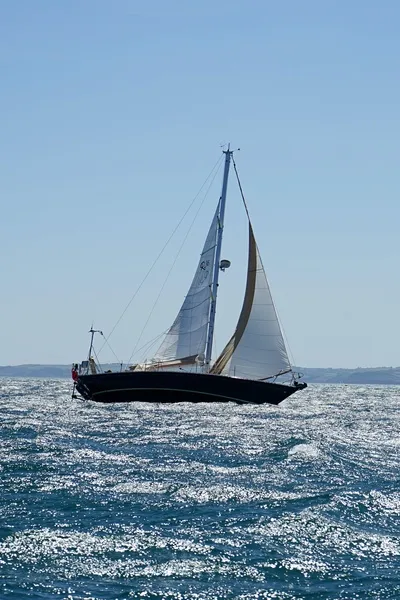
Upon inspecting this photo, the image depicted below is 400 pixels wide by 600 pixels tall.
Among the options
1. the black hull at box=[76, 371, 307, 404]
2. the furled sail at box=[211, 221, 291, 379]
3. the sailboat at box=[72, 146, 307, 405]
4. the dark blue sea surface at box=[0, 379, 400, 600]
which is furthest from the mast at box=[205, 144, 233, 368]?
the dark blue sea surface at box=[0, 379, 400, 600]

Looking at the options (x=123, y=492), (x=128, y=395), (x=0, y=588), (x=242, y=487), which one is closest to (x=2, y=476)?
(x=123, y=492)

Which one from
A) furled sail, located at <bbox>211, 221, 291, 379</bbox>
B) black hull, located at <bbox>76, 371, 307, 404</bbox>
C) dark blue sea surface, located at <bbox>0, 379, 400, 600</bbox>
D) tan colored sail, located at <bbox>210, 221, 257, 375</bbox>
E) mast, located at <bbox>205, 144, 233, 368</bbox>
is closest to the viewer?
dark blue sea surface, located at <bbox>0, 379, 400, 600</bbox>

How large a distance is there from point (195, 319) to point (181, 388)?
743 centimetres

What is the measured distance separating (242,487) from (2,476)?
5956 mm

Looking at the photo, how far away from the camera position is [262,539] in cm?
1495

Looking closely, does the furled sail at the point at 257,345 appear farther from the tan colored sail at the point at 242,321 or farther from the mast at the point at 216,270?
the mast at the point at 216,270

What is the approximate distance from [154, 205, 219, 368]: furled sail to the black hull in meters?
5.01

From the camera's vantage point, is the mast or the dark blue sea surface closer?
the dark blue sea surface

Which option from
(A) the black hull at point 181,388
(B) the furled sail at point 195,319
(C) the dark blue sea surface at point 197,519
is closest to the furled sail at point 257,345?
(A) the black hull at point 181,388

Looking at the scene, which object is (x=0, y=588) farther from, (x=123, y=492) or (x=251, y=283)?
(x=251, y=283)

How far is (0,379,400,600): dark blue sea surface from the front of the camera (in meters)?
12.4

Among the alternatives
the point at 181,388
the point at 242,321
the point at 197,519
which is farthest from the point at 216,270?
the point at 197,519

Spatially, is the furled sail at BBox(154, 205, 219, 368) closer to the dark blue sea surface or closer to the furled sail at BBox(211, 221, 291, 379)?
the furled sail at BBox(211, 221, 291, 379)

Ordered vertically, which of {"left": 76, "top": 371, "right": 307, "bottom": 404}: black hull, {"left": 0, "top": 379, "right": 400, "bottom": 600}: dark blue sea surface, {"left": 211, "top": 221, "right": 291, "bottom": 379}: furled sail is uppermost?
{"left": 211, "top": 221, "right": 291, "bottom": 379}: furled sail
